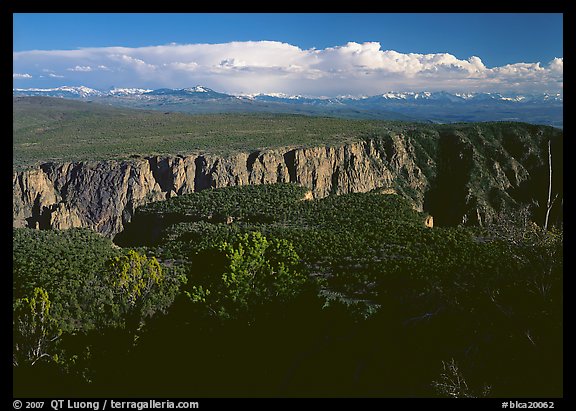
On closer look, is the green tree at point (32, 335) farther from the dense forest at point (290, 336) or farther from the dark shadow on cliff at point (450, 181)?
the dark shadow on cliff at point (450, 181)

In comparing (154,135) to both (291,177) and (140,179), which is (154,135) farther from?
(291,177)

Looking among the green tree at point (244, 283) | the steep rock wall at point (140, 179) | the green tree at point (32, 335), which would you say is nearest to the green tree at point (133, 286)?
the green tree at point (32, 335)

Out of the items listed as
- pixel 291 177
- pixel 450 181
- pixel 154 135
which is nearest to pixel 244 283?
pixel 291 177

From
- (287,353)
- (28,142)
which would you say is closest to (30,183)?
(28,142)

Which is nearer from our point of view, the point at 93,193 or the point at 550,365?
the point at 550,365
